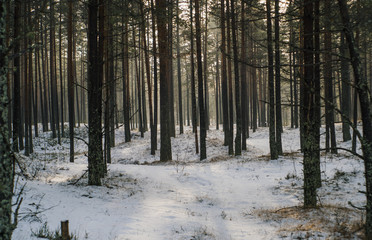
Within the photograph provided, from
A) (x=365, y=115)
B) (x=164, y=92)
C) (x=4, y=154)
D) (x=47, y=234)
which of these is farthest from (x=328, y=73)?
(x=4, y=154)

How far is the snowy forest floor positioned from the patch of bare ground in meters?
0.02

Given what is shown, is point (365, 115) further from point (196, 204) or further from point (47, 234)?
point (47, 234)

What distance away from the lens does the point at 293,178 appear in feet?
32.8

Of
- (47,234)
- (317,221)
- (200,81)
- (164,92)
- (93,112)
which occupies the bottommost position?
(317,221)

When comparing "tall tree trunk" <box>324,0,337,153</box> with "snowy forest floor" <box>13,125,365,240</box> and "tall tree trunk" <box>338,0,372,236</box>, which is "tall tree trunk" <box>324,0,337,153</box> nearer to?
"tall tree trunk" <box>338,0,372,236</box>

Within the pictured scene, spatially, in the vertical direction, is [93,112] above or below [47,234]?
above

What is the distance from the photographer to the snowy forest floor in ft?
16.8

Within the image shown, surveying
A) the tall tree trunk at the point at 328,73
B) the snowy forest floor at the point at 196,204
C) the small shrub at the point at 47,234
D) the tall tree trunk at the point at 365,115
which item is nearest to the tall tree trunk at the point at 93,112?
the snowy forest floor at the point at 196,204

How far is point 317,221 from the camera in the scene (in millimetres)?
5430

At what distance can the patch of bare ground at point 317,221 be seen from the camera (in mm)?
4652

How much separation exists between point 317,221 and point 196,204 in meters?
3.31

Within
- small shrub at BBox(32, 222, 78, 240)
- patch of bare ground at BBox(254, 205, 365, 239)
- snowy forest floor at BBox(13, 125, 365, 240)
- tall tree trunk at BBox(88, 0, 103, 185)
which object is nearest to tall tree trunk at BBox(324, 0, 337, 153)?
patch of bare ground at BBox(254, 205, 365, 239)

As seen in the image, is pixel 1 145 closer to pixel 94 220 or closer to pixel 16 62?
pixel 94 220

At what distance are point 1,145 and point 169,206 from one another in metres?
5.16
